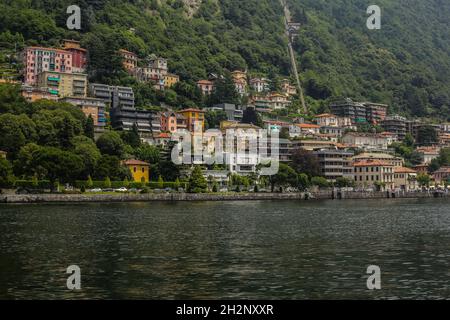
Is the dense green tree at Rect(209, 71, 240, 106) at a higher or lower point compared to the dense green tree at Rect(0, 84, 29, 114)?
higher

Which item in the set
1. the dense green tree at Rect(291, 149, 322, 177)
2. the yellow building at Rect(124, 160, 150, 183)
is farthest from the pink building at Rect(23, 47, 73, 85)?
the dense green tree at Rect(291, 149, 322, 177)

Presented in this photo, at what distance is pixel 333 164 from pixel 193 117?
124 ft

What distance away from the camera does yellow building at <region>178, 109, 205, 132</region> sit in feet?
526

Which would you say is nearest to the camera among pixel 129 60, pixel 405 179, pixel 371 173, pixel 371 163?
Answer: pixel 371 163

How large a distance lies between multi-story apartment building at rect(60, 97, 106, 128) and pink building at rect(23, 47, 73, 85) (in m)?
19.1

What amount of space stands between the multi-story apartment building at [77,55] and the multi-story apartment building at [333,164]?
6639cm

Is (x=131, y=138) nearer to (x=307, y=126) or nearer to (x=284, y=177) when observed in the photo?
(x=284, y=177)

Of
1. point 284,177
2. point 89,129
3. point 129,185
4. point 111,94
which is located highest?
point 111,94

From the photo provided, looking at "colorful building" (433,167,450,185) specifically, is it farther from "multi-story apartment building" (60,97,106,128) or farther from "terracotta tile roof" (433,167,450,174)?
"multi-story apartment building" (60,97,106,128)

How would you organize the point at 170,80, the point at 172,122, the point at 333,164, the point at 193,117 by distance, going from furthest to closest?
1. the point at 170,80
2. the point at 193,117
3. the point at 172,122
4. the point at 333,164

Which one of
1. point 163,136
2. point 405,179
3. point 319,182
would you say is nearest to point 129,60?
point 163,136

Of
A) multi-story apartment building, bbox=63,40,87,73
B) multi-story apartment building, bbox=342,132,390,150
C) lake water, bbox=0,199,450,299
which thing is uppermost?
multi-story apartment building, bbox=63,40,87,73

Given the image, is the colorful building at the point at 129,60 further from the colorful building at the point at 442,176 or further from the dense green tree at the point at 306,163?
the colorful building at the point at 442,176

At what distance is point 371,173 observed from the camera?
159 metres
